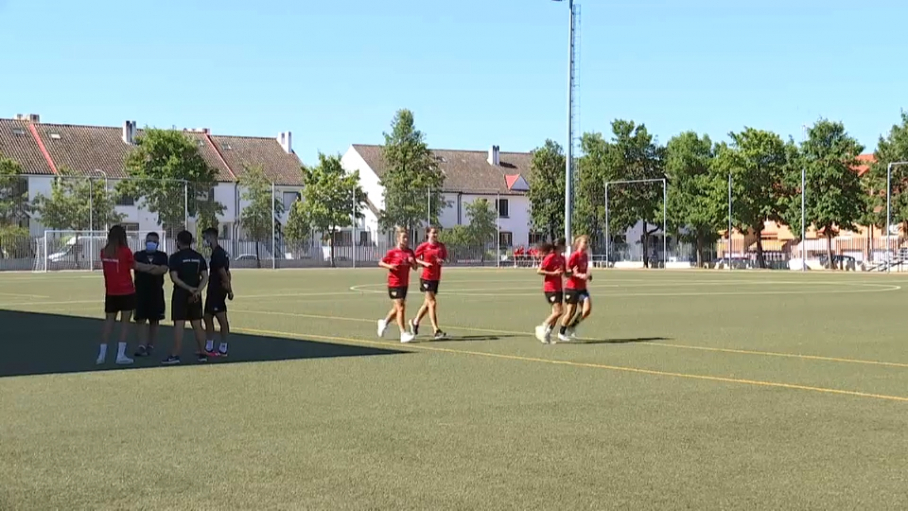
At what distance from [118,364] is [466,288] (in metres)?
27.8

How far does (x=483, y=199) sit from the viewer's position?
104 meters

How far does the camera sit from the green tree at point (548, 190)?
103 metres

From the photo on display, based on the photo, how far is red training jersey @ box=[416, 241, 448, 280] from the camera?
790 inches

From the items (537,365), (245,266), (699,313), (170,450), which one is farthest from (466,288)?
(245,266)

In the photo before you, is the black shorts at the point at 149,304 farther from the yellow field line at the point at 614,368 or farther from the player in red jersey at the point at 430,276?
the player in red jersey at the point at 430,276

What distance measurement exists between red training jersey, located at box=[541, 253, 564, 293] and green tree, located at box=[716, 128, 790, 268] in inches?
2759

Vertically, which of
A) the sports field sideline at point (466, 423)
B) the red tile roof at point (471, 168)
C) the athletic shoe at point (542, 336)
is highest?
the red tile roof at point (471, 168)

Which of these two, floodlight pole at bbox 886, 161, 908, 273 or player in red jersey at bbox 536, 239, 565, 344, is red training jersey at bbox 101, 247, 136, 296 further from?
floodlight pole at bbox 886, 161, 908, 273

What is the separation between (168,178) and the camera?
8631 centimetres

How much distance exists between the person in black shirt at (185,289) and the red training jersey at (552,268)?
18.9 feet

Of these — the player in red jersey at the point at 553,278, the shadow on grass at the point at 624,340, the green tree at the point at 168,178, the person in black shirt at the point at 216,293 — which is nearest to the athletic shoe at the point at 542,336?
the player in red jersey at the point at 553,278

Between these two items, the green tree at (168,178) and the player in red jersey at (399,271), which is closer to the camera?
the player in red jersey at (399,271)

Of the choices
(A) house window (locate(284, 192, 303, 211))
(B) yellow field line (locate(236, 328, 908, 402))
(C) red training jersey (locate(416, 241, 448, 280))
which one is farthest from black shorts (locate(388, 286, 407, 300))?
(A) house window (locate(284, 192, 303, 211))

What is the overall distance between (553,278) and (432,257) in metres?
2.22
